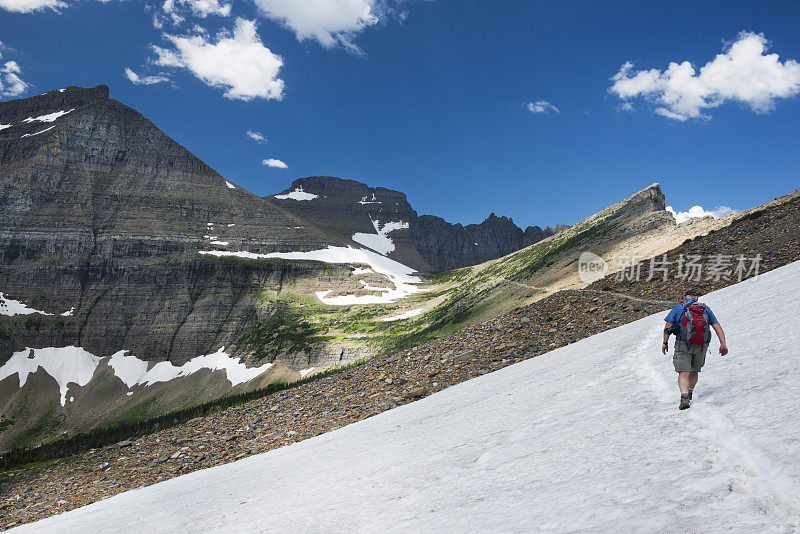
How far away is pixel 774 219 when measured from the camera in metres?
31.0

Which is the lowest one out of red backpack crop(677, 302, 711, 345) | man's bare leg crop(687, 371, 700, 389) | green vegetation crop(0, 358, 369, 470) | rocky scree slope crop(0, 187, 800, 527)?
green vegetation crop(0, 358, 369, 470)

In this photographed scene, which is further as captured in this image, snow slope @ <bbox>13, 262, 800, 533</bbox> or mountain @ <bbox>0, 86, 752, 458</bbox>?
mountain @ <bbox>0, 86, 752, 458</bbox>

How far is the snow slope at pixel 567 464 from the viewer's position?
179 inches

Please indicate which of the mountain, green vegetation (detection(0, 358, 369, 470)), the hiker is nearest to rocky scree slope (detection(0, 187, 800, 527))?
green vegetation (detection(0, 358, 369, 470))

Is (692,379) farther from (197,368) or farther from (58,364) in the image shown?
(58,364)

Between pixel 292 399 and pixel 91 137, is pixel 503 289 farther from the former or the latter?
pixel 91 137

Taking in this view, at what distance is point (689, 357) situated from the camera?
7770mm

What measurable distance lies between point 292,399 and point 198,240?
161874 mm

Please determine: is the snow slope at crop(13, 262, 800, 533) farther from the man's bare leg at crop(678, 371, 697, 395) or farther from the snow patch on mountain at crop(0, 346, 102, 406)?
the snow patch on mountain at crop(0, 346, 102, 406)

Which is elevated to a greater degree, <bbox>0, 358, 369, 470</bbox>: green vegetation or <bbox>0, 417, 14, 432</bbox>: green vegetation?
→ <bbox>0, 358, 369, 470</bbox>: green vegetation

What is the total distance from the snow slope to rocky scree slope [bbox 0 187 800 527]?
5.42 m

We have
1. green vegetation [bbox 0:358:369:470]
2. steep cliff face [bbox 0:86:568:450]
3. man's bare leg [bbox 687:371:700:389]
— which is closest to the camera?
man's bare leg [bbox 687:371:700:389]

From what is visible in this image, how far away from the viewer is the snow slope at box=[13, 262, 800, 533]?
454 cm

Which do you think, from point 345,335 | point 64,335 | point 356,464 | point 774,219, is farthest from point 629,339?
point 64,335
